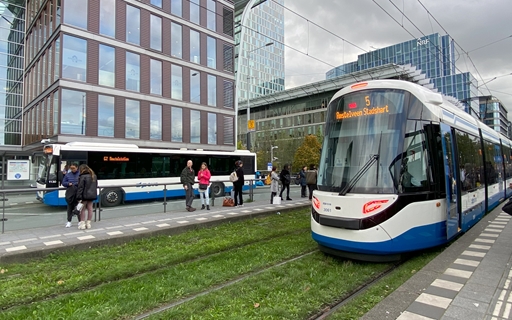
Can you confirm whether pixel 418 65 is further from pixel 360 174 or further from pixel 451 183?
pixel 360 174

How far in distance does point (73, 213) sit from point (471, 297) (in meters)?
8.96

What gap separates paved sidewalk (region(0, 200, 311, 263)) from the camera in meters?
6.29

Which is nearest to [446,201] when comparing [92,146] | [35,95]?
[92,146]

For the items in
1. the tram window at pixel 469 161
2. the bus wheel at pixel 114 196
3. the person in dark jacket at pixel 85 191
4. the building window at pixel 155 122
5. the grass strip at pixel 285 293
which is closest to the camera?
the grass strip at pixel 285 293

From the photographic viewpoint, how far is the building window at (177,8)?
28.9 metres

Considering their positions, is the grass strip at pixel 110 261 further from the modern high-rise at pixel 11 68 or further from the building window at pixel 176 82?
the modern high-rise at pixel 11 68

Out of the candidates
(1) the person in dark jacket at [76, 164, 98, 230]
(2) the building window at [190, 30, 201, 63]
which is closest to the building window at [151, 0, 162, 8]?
(2) the building window at [190, 30, 201, 63]

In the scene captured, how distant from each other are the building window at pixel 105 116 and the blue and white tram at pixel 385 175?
22048 mm

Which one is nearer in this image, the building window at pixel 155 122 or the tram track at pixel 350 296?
the tram track at pixel 350 296

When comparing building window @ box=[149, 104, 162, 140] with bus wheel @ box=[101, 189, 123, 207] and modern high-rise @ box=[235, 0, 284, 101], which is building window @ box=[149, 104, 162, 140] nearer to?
bus wheel @ box=[101, 189, 123, 207]

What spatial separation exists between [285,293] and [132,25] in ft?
89.9

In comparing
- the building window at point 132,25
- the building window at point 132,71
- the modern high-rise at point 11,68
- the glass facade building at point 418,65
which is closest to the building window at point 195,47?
the building window at point 132,25

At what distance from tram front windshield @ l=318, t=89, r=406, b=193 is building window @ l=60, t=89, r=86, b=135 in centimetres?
2194

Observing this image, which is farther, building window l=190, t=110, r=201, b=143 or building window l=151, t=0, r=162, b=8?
building window l=190, t=110, r=201, b=143
